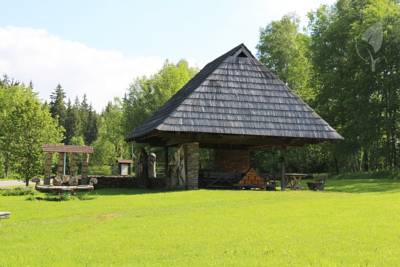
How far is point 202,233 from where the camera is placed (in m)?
10.0

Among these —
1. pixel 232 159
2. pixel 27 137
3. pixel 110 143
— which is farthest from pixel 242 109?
pixel 110 143

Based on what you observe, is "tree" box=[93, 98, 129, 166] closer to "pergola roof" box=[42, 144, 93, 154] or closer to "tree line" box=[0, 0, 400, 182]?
"tree line" box=[0, 0, 400, 182]

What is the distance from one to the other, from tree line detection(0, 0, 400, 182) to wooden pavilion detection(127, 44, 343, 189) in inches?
296

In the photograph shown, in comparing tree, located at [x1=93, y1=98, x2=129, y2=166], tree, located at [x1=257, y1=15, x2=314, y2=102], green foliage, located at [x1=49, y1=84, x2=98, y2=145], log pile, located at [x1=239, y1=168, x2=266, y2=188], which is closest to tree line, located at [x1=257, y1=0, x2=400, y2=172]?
tree, located at [x1=257, y1=15, x2=314, y2=102]

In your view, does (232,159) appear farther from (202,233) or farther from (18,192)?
(202,233)

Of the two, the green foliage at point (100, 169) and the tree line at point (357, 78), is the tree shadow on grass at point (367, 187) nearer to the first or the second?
the tree line at point (357, 78)

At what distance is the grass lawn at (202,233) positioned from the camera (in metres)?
7.66

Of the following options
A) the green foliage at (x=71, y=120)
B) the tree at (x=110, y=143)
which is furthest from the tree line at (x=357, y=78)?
the green foliage at (x=71, y=120)

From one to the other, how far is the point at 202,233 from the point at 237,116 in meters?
12.4

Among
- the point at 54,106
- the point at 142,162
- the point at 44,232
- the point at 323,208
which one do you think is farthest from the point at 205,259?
the point at 54,106

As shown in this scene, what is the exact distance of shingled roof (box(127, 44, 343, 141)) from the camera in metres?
21.3

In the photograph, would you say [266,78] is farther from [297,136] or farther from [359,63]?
[359,63]

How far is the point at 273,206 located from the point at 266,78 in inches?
415

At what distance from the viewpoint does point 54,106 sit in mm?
86000
